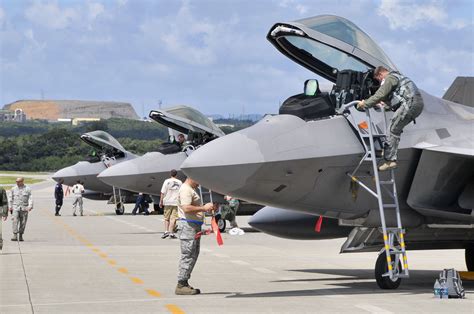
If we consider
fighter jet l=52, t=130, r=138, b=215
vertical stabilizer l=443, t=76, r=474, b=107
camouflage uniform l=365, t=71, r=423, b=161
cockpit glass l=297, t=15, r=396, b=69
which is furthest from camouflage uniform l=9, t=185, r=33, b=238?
fighter jet l=52, t=130, r=138, b=215

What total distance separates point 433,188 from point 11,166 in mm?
109663

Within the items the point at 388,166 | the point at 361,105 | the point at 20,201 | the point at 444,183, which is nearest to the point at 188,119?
the point at 20,201

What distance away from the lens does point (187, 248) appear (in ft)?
46.2

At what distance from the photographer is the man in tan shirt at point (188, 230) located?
1406cm

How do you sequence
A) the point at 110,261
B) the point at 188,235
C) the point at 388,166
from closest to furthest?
the point at 388,166
the point at 188,235
the point at 110,261

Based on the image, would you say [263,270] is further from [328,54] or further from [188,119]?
[188,119]

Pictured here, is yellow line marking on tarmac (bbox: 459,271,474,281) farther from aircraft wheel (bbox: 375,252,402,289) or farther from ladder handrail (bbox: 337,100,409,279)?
ladder handrail (bbox: 337,100,409,279)

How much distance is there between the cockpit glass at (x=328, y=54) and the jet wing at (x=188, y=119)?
1559cm

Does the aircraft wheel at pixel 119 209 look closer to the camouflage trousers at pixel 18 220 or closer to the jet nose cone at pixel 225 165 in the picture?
the camouflage trousers at pixel 18 220

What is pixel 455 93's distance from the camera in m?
18.6

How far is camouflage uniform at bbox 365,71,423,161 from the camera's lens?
46.1 ft

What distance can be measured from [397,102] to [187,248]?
137 inches

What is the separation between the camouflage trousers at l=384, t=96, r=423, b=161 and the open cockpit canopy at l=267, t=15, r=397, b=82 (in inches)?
36.7

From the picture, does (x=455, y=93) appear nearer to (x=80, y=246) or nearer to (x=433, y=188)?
(x=433, y=188)
